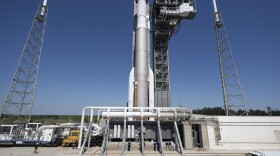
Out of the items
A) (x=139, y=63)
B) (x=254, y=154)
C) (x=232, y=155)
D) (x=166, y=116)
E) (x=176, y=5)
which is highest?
(x=176, y=5)

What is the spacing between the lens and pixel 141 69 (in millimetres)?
26141

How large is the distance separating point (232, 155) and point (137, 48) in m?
18.4

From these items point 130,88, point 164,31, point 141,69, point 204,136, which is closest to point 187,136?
point 204,136

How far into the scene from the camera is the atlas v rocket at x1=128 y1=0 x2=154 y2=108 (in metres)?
25.4

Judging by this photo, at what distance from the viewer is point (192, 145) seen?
69.8ft

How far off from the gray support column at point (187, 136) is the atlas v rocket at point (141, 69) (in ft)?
18.3

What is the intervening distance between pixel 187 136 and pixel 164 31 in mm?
26324

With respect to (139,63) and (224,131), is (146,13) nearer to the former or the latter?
(139,63)

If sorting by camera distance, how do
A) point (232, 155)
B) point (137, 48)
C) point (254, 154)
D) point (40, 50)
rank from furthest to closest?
point (40, 50) → point (137, 48) → point (232, 155) → point (254, 154)

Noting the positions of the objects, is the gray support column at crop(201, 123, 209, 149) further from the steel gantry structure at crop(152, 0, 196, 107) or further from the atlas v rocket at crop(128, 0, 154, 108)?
the steel gantry structure at crop(152, 0, 196, 107)

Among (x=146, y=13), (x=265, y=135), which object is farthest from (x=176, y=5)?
(x=265, y=135)

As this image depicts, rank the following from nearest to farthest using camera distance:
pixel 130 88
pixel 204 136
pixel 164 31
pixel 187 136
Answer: pixel 187 136 → pixel 204 136 → pixel 130 88 → pixel 164 31

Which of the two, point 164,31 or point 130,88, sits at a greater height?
point 164,31

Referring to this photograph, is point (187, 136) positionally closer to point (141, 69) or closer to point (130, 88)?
point (130, 88)
